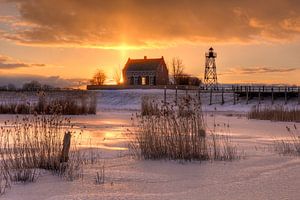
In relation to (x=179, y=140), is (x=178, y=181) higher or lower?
lower

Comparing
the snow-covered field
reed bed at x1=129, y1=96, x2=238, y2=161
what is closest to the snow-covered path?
the snow-covered field

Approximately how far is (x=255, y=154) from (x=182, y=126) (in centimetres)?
208

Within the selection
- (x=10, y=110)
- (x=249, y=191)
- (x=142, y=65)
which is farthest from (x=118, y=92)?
(x=249, y=191)

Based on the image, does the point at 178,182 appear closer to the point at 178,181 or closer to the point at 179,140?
the point at 178,181

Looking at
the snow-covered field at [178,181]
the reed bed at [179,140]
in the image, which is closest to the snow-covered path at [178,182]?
the snow-covered field at [178,181]

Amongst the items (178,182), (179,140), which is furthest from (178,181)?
(179,140)

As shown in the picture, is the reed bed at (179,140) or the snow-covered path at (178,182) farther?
the reed bed at (179,140)

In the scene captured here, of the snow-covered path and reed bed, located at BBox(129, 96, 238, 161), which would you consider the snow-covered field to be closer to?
the snow-covered path

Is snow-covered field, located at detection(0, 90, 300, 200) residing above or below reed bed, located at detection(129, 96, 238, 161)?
below

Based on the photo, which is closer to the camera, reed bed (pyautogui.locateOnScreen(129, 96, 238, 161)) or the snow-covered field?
→ the snow-covered field

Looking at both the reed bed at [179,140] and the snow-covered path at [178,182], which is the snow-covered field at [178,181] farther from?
the reed bed at [179,140]

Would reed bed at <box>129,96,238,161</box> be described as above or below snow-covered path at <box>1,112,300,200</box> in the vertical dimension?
above

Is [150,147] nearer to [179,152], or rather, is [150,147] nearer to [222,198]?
[179,152]

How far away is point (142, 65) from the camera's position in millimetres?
85688
